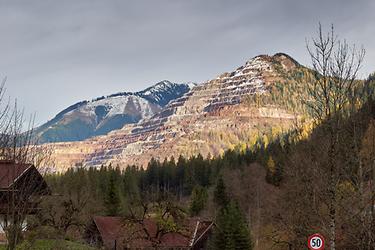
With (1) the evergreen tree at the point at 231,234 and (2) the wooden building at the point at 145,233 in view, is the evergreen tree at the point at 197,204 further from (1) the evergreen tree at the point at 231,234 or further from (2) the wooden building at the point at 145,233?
(1) the evergreen tree at the point at 231,234

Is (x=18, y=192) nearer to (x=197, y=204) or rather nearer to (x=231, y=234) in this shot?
(x=231, y=234)

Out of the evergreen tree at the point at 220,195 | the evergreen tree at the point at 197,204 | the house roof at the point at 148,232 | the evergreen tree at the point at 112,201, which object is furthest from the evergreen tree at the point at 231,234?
the evergreen tree at the point at 197,204

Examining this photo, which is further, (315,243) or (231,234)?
(231,234)

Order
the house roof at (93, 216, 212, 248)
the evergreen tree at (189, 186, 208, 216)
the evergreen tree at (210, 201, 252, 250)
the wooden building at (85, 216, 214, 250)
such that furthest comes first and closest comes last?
the evergreen tree at (189, 186, 208, 216), the wooden building at (85, 216, 214, 250), the evergreen tree at (210, 201, 252, 250), the house roof at (93, 216, 212, 248)

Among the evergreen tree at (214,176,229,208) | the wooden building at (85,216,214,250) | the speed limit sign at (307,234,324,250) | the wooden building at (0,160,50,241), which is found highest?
the wooden building at (0,160,50,241)

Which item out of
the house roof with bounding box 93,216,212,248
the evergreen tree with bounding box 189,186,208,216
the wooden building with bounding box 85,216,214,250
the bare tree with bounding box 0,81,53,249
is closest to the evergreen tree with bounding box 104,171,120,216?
the wooden building with bounding box 85,216,214,250

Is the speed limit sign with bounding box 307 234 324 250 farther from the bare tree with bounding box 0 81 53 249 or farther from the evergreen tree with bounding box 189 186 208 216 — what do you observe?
the evergreen tree with bounding box 189 186 208 216

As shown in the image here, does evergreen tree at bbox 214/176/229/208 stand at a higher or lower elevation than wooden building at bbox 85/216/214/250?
higher

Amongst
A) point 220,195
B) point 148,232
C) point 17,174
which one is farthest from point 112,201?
point 17,174

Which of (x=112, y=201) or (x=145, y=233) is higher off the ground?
(x=112, y=201)

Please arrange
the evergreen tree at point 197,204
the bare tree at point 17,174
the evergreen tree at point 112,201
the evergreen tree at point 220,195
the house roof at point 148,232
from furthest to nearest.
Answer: the evergreen tree at point 197,204
the evergreen tree at point 220,195
the evergreen tree at point 112,201
the house roof at point 148,232
the bare tree at point 17,174

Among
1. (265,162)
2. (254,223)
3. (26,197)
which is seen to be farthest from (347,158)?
(265,162)

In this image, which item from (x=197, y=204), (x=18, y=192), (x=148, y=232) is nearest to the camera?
(x=18, y=192)

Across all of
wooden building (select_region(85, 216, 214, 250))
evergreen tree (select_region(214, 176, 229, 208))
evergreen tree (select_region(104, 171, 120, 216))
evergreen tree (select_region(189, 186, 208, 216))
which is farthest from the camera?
evergreen tree (select_region(189, 186, 208, 216))
